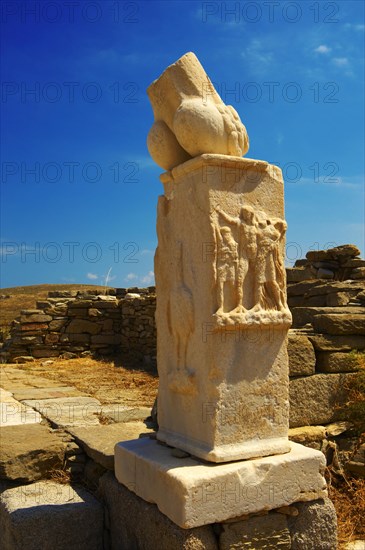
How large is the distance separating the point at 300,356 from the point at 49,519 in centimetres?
206

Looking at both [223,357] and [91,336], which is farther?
[91,336]

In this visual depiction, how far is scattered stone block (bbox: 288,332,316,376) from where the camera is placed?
13.1 ft

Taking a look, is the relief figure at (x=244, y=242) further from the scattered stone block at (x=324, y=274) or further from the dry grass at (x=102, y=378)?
the scattered stone block at (x=324, y=274)

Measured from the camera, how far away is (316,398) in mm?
4090

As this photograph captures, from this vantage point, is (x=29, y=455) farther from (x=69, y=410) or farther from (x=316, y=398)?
(x=316, y=398)

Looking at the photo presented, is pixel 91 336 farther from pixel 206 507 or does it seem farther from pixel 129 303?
pixel 206 507

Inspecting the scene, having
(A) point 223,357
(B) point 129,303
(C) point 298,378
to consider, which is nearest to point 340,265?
(B) point 129,303

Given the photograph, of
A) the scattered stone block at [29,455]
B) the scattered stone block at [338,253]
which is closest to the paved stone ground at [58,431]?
the scattered stone block at [29,455]

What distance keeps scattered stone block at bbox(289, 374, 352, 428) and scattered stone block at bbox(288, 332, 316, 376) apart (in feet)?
0.20

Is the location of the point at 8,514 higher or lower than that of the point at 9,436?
lower

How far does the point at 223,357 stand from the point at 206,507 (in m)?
0.71

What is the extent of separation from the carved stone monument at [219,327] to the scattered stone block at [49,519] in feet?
1.52

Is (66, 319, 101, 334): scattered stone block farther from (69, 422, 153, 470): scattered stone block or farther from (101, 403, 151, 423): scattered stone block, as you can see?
(69, 422, 153, 470): scattered stone block

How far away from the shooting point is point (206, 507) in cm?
254
